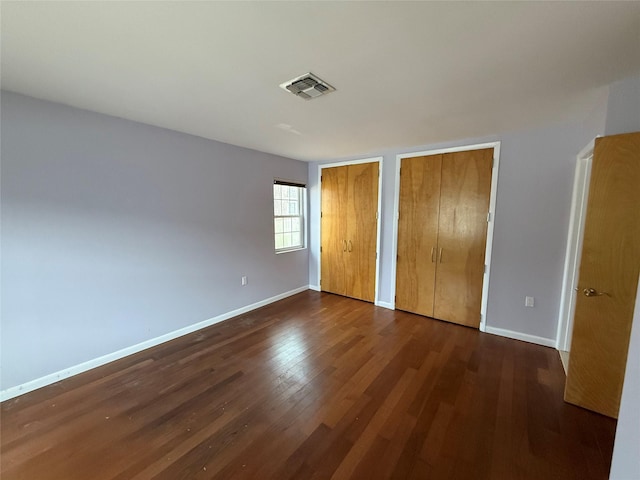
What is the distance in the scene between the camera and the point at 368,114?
2305mm

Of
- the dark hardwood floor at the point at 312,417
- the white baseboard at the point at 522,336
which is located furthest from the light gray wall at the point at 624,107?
the white baseboard at the point at 522,336

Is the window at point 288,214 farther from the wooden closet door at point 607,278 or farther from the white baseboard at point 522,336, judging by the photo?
the wooden closet door at point 607,278

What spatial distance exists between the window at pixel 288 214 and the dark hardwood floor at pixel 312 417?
6.42 feet

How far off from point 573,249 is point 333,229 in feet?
9.97

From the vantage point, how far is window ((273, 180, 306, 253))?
4.27 meters

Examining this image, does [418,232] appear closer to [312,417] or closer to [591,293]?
[591,293]

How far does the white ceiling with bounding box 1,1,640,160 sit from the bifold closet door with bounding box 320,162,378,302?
1.68 m

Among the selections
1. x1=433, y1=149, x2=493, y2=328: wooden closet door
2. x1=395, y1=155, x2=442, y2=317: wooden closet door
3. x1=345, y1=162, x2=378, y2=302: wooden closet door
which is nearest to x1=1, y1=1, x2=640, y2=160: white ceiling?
x1=433, y1=149, x2=493, y2=328: wooden closet door

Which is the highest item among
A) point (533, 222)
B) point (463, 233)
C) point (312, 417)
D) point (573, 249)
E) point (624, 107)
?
point (624, 107)

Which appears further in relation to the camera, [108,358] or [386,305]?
[386,305]

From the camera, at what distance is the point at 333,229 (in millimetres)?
4523

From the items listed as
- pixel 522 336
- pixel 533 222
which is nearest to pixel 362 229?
pixel 533 222

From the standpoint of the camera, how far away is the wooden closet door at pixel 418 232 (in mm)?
3443

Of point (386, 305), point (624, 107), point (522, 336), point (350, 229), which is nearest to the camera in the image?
point (624, 107)
